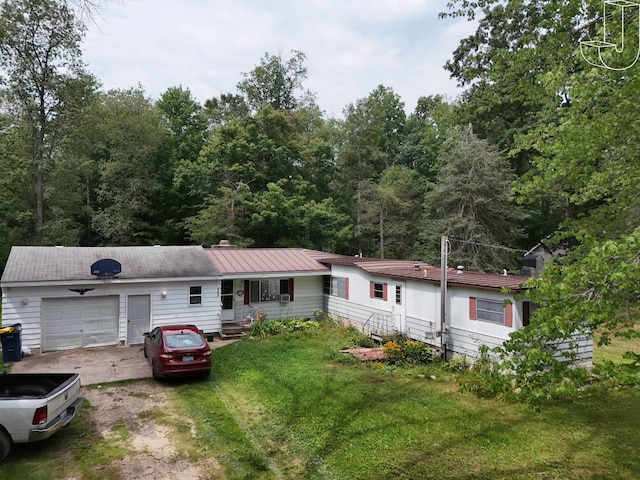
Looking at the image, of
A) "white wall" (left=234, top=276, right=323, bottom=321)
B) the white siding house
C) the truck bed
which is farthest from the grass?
"white wall" (left=234, top=276, right=323, bottom=321)

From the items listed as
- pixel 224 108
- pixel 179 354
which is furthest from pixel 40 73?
pixel 179 354

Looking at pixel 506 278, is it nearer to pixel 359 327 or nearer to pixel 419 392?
pixel 419 392

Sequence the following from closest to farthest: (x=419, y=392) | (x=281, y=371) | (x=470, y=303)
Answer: (x=419, y=392), (x=281, y=371), (x=470, y=303)

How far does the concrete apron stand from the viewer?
11.6 metres

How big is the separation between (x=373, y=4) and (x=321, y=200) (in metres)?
25.5

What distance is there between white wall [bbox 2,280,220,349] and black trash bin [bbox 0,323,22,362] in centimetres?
67

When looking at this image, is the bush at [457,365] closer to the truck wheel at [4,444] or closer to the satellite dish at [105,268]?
the truck wheel at [4,444]

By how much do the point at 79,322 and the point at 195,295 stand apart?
4.04 metres

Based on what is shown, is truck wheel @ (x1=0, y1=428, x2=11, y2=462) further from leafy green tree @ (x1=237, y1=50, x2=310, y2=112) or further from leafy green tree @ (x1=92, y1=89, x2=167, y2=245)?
leafy green tree @ (x1=237, y1=50, x2=310, y2=112)

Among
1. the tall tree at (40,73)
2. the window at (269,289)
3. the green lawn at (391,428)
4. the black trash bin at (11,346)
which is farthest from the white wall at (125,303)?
the tall tree at (40,73)

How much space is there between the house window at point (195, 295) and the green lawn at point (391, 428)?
4422 mm

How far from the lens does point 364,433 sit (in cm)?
809

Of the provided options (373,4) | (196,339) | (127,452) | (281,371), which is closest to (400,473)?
(127,452)

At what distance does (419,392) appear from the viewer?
34.8 feet
